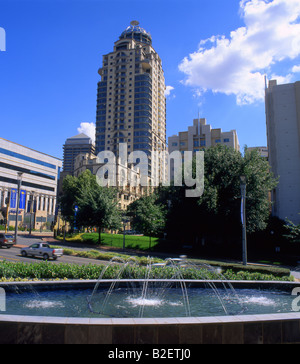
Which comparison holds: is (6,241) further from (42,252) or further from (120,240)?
(120,240)

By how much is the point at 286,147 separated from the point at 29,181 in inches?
2594

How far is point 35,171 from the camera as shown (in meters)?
83.1

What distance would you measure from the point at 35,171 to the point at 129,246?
53.1m

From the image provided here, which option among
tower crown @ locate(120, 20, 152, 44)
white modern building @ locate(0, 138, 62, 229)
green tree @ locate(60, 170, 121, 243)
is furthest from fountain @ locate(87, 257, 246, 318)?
tower crown @ locate(120, 20, 152, 44)

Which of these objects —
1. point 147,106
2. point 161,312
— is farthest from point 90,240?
point 147,106

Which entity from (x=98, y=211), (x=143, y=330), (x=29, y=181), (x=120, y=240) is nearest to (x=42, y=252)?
(x=98, y=211)

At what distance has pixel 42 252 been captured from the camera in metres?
25.4

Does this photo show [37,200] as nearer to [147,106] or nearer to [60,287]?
A: [147,106]

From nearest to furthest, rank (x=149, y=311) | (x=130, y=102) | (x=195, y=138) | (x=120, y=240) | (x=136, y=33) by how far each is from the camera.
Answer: (x=149, y=311) → (x=120, y=240) → (x=195, y=138) → (x=130, y=102) → (x=136, y=33)

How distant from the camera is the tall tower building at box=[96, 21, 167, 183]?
108250mm

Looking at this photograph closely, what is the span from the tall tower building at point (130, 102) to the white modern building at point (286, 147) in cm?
A: 6394

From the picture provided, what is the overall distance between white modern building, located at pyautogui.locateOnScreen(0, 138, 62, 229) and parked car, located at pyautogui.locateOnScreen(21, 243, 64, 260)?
138 feet

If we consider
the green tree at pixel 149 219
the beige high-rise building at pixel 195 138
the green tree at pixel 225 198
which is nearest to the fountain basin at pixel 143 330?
the green tree at pixel 225 198

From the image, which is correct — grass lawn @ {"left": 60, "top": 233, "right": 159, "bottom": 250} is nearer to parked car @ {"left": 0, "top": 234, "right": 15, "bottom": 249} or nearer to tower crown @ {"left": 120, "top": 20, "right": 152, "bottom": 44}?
parked car @ {"left": 0, "top": 234, "right": 15, "bottom": 249}
